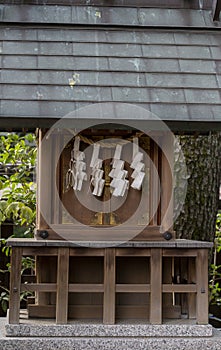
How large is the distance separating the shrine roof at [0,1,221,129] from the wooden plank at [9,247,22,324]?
3.21 ft

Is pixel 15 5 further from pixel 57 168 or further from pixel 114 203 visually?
pixel 114 203

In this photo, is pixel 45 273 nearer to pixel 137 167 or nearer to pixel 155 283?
pixel 155 283

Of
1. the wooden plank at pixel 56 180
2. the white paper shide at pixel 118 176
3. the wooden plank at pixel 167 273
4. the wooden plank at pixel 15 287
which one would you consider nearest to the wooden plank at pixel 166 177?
the white paper shide at pixel 118 176

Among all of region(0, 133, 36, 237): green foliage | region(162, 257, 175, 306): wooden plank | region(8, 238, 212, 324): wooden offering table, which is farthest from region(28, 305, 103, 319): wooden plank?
region(0, 133, 36, 237): green foliage

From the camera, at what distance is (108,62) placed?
5.52 m

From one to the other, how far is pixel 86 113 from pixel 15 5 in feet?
4.61

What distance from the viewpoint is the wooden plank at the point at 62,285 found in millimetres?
5340

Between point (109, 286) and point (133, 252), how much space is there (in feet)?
1.00

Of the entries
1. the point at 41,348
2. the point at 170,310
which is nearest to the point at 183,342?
the point at 170,310

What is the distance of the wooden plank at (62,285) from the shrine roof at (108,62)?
38.9 inches

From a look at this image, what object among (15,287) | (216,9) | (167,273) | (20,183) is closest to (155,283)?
(167,273)

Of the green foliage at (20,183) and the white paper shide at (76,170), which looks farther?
the green foliage at (20,183)

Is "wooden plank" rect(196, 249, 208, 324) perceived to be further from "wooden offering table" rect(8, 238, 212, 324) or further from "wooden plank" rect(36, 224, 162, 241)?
"wooden plank" rect(36, 224, 162, 241)

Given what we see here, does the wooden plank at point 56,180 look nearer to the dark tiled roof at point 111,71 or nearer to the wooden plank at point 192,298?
the dark tiled roof at point 111,71
